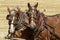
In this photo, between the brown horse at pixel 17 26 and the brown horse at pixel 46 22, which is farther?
the brown horse at pixel 17 26

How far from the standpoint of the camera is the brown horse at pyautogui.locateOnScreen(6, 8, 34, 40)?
8898 millimetres

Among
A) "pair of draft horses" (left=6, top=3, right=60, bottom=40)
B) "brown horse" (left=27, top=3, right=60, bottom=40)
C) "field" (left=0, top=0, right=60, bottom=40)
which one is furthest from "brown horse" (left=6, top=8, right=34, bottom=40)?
"field" (left=0, top=0, right=60, bottom=40)

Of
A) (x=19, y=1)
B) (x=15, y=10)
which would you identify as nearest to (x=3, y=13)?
(x=19, y=1)

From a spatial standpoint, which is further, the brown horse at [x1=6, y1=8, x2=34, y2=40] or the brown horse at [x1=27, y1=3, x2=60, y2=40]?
the brown horse at [x1=6, y1=8, x2=34, y2=40]

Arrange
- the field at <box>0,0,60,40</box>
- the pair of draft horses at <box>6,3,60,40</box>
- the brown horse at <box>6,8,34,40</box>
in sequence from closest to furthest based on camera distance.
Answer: the pair of draft horses at <box>6,3,60,40</box> < the brown horse at <box>6,8,34,40</box> < the field at <box>0,0,60,40</box>

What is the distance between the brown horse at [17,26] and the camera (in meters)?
8.90

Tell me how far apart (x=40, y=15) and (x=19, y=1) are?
8815 millimetres

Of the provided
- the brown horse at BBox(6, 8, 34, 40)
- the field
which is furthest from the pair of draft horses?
the field

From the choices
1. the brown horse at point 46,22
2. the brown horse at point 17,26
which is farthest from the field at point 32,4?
the brown horse at point 46,22

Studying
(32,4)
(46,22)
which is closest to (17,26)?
(46,22)

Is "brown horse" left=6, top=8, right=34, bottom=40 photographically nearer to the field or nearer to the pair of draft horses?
the pair of draft horses

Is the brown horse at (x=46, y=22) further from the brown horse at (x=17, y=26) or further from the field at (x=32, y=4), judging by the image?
the field at (x=32, y=4)

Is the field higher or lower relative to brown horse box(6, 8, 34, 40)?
lower

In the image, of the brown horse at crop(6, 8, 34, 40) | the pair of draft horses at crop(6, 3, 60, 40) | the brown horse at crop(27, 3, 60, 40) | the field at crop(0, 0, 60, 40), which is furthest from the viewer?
the field at crop(0, 0, 60, 40)
